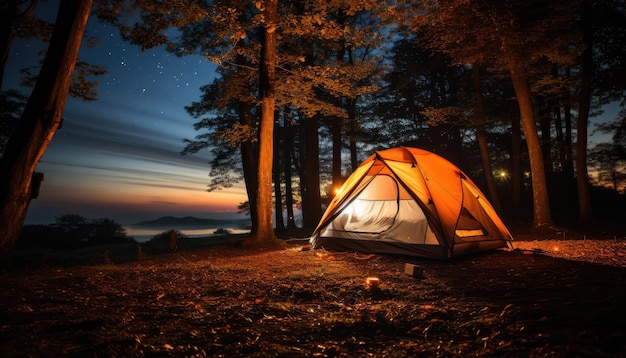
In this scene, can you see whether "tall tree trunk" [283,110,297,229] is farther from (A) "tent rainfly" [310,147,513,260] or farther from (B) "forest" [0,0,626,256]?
(A) "tent rainfly" [310,147,513,260]

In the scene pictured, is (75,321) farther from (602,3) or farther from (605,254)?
(602,3)

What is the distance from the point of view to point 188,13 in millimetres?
7688

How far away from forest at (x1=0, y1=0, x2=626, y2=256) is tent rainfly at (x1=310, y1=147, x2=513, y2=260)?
2277 mm

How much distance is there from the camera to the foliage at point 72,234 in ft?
68.0

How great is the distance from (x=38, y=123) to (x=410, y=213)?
24.1ft

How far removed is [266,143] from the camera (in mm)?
9086

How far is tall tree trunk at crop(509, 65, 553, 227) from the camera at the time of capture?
10.5m

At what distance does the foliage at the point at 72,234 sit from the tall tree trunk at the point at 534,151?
23838mm

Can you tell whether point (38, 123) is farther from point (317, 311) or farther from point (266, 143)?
point (317, 311)

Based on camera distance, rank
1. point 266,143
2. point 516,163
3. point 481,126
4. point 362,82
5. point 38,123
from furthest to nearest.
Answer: point 362,82, point 516,163, point 481,126, point 266,143, point 38,123

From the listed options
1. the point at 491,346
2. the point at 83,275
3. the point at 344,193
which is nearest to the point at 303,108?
the point at 344,193

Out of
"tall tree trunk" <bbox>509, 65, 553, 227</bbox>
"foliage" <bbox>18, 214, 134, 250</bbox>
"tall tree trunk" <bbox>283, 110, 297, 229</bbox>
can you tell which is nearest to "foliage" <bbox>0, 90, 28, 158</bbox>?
"foliage" <bbox>18, 214, 134, 250</bbox>

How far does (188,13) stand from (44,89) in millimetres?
3753

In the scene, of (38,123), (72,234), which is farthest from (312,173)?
(72,234)
